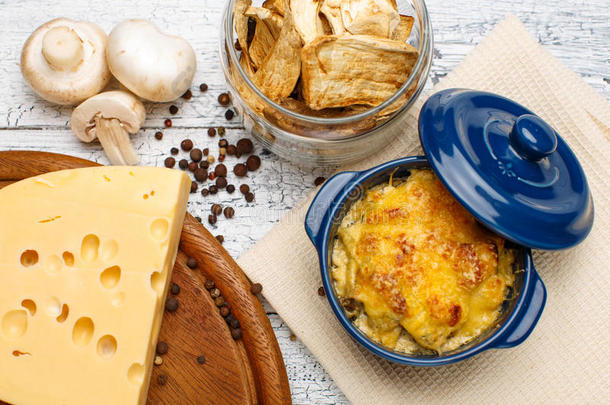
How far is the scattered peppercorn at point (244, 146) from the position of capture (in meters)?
1.84

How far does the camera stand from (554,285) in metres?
1.67

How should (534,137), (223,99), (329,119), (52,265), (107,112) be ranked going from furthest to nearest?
1. (223,99)
2. (107,112)
3. (52,265)
4. (329,119)
5. (534,137)

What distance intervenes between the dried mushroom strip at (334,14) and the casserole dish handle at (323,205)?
1.30 ft

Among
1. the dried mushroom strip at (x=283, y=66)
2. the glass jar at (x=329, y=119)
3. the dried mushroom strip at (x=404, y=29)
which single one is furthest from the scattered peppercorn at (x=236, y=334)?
the dried mushroom strip at (x=404, y=29)

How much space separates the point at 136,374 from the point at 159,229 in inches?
17.3

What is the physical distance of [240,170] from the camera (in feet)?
5.96

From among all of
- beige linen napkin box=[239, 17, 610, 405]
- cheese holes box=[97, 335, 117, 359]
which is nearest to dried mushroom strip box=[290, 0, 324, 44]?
beige linen napkin box=[239, 17, 610, 405]

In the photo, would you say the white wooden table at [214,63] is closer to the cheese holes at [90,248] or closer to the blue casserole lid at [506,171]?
the cheese holes at [90,248]

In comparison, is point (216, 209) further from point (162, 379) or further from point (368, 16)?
point (368, 16)

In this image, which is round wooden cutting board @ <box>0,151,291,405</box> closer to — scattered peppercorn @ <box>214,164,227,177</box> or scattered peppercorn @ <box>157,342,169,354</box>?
scattered peppercorn @ <box>157,342,169,354</box>

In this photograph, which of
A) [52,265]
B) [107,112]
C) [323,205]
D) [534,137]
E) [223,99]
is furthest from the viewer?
[223,99]

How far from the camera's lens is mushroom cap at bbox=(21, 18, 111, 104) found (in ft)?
5.66

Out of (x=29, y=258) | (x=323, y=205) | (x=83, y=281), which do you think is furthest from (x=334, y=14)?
(x=29, y=258)

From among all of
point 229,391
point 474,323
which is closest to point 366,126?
point 474,323
